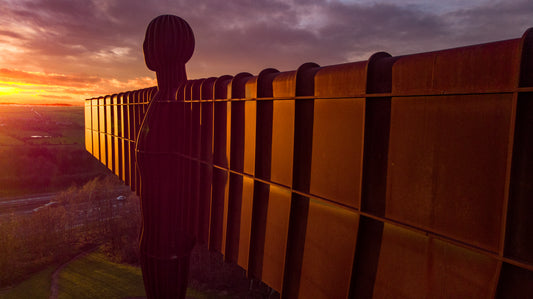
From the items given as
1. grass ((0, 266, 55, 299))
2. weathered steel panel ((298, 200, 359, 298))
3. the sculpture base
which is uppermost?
weathered steel panel ((298, 200, 359, 298))

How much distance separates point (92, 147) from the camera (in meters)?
26.0

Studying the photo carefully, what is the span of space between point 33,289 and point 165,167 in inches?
1310

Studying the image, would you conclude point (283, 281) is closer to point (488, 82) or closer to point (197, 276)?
point (488, 82)

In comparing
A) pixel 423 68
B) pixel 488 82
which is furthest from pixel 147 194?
pixel 488 82

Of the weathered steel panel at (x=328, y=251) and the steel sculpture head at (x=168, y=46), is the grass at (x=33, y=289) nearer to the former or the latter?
the steel sculpture head at (x=168, y=46)

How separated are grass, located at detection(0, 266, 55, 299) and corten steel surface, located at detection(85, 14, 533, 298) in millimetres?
33372

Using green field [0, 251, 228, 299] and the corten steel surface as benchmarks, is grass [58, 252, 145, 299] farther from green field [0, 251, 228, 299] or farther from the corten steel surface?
the corten steel surface

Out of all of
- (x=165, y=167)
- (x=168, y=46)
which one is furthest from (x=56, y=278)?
(x=168, y=46)

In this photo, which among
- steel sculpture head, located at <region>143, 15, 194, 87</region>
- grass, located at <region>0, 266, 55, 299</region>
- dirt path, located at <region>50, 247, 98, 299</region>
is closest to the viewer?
steel sculpture head, located at <region>143, 15, 194, 87</region>

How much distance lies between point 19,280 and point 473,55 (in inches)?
1830

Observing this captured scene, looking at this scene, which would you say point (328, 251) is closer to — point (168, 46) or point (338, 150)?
point (338, 150)

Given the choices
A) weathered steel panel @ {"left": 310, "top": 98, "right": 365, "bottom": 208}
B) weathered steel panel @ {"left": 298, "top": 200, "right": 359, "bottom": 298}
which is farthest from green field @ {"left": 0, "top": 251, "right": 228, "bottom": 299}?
weathered steel panel @ {"left": 310, "top": 98, "right": 365, "bottom": 208}

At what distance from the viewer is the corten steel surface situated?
3.74 meters

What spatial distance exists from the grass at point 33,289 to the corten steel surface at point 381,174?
33.4 meters
